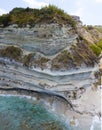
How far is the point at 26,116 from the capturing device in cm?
1606

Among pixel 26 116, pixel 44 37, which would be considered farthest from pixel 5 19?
pixel 26 116

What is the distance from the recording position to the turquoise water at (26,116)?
14953 millimetres

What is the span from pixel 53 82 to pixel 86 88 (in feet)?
9.53

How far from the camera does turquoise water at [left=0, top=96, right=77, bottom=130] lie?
15.0 metres

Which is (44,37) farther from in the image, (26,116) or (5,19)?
(26,116)

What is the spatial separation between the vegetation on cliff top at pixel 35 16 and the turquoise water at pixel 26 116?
19.1ft

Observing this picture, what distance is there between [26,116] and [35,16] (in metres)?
7.82

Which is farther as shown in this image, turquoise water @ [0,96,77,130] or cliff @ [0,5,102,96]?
cliff @ [0,5,102,96]

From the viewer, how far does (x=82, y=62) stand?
17.8 m

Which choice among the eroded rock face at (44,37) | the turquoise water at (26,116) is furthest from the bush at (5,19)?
the turquoise water at (26,116)

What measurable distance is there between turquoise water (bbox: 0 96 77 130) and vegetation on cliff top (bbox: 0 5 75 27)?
5.82 meters

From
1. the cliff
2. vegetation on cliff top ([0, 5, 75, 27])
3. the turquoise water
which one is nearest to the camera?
the turquoise water

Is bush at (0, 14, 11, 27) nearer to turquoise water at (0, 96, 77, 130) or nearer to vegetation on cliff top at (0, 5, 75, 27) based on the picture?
vegetation on cliff top at (0, 5, 75, 27)

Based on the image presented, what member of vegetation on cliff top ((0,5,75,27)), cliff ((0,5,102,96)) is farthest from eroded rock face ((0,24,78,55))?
vegetation on cliff top ((0,5,75,27))
